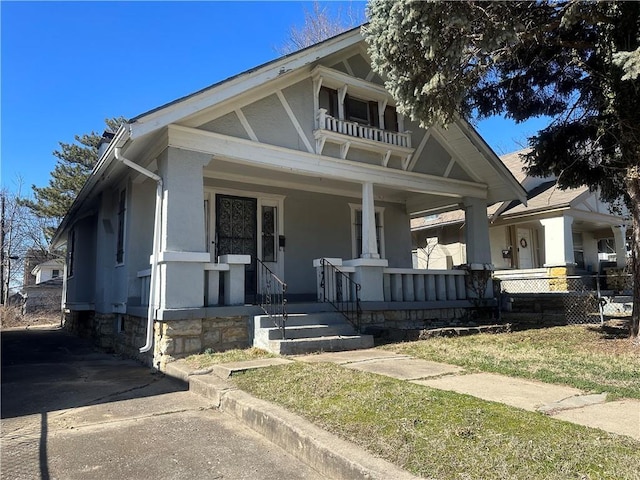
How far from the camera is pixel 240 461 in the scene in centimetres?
354

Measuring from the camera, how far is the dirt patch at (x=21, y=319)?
23.3 m

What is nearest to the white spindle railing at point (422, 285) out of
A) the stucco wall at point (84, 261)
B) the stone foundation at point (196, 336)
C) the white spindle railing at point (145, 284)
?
the stone foundation at point (196, 336)

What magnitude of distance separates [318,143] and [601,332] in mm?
6439

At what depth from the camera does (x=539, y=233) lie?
18.4 meters

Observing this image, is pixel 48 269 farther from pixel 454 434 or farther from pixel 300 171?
pixel 454 434

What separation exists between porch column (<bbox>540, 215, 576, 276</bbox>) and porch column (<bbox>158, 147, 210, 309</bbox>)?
11.9 meters

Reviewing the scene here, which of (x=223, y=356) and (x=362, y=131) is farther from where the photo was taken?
(x=362, y=131)

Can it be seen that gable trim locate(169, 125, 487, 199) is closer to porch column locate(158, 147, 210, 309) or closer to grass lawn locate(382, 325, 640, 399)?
porch column locate(158, 147, 210, 309)

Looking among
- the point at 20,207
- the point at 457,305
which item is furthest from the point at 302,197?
the point at 20,207

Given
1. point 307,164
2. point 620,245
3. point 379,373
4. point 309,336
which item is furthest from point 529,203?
point 379,373

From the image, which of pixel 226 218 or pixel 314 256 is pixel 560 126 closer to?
pixel 314 256

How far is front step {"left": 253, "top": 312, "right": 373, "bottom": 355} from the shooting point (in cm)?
712

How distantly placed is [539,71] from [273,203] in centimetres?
614

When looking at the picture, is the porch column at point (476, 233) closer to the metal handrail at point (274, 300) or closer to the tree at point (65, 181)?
the metal handrail at point (274, 300)
